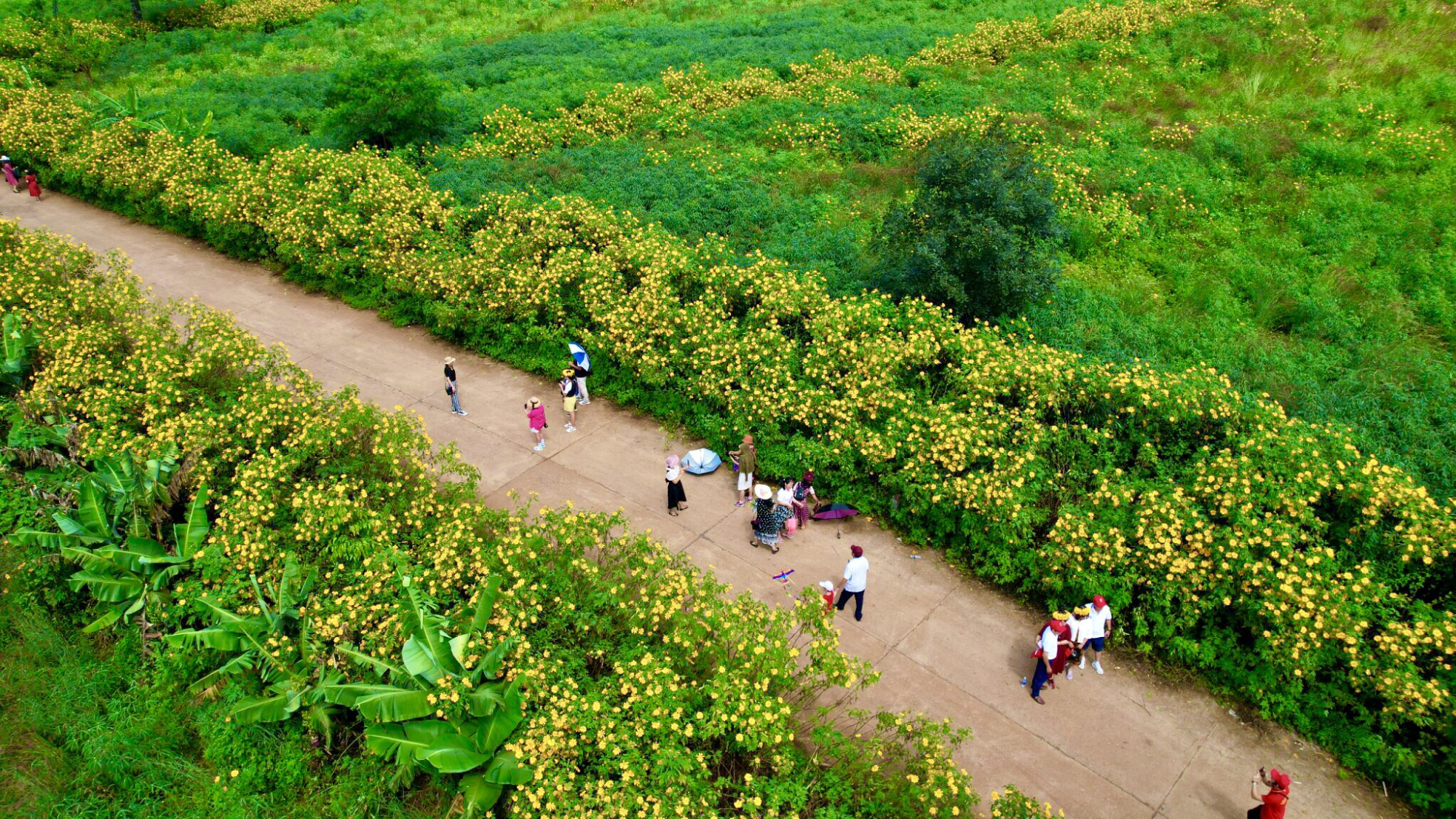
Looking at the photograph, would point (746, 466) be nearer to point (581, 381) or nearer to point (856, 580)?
point (856, 580)

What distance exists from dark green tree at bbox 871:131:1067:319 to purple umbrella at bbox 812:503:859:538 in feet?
13.5

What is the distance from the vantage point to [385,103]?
70.3 ft

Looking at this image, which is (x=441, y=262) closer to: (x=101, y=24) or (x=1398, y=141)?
(x=1398, y=141)

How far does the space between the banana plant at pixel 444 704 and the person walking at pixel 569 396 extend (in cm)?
494

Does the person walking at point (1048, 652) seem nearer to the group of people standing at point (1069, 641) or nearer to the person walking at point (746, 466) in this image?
the group of people standing at point (1069, 641)

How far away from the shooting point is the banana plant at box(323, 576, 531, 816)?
25.8 feet

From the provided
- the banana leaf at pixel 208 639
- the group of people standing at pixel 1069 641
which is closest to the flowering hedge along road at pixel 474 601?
the banana leaf at pixel 208 639

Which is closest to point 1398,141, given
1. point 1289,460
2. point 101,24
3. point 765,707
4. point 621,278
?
point 1289,460

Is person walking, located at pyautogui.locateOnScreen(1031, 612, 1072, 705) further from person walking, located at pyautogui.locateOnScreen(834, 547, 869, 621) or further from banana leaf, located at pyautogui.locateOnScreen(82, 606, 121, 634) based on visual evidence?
banana leaf, located at pyautogui.locateOnScreen(82, 606, 121, 634)

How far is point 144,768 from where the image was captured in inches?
361

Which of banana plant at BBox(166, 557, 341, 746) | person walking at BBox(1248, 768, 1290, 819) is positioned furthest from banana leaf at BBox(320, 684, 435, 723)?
person walking at BBox(1248, 768, 1290, 819)

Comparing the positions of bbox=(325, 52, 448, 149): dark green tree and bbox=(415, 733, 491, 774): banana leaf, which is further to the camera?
bbox=(325, 52, 448, 149): dark green tree

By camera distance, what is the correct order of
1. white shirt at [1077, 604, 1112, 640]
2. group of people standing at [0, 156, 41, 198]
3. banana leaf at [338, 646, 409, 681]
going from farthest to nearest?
group of people standing at [0, 156, 41, 198] → white shirt at [1077, 604, 1112, 640] → banana leaf at [338, 646, 409, 681]

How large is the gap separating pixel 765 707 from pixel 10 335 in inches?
536
